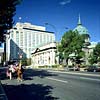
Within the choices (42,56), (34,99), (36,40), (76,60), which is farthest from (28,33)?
(34,99)

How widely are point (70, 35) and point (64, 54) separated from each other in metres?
6.82

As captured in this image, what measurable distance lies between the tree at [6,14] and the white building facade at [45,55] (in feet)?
312

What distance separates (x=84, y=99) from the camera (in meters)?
11.0

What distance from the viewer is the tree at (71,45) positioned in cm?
8319

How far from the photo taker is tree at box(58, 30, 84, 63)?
83.2m

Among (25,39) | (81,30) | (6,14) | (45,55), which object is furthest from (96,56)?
(25,39)

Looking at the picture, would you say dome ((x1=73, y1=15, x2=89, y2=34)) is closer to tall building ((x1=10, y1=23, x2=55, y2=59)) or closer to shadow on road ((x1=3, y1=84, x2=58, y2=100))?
tall building ((x1=10, y1=23, x2=55, y2=59))

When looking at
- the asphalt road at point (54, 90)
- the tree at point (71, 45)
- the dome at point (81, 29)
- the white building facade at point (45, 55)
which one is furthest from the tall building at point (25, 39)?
the asphalt road at point (54, 90)

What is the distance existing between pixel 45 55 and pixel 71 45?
181 feet

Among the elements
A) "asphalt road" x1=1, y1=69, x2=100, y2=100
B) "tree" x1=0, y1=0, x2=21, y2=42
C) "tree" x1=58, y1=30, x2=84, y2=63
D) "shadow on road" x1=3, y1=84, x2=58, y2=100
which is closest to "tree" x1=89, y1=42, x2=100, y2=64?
"tree" x1=58, y1=30, x2=84, y2=63

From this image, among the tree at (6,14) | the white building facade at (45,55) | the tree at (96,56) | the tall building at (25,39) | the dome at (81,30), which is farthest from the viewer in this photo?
the tall building at (25,39)

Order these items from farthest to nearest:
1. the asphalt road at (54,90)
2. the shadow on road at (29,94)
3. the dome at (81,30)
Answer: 1. the dome at (81,30)
2. the asphalt road at (54,90)
3. the shadow on road at (29,94)

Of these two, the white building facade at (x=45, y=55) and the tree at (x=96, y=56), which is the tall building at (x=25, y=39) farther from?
the tree at (x=96, y=56)

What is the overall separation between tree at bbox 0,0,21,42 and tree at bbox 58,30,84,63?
5756 cm
